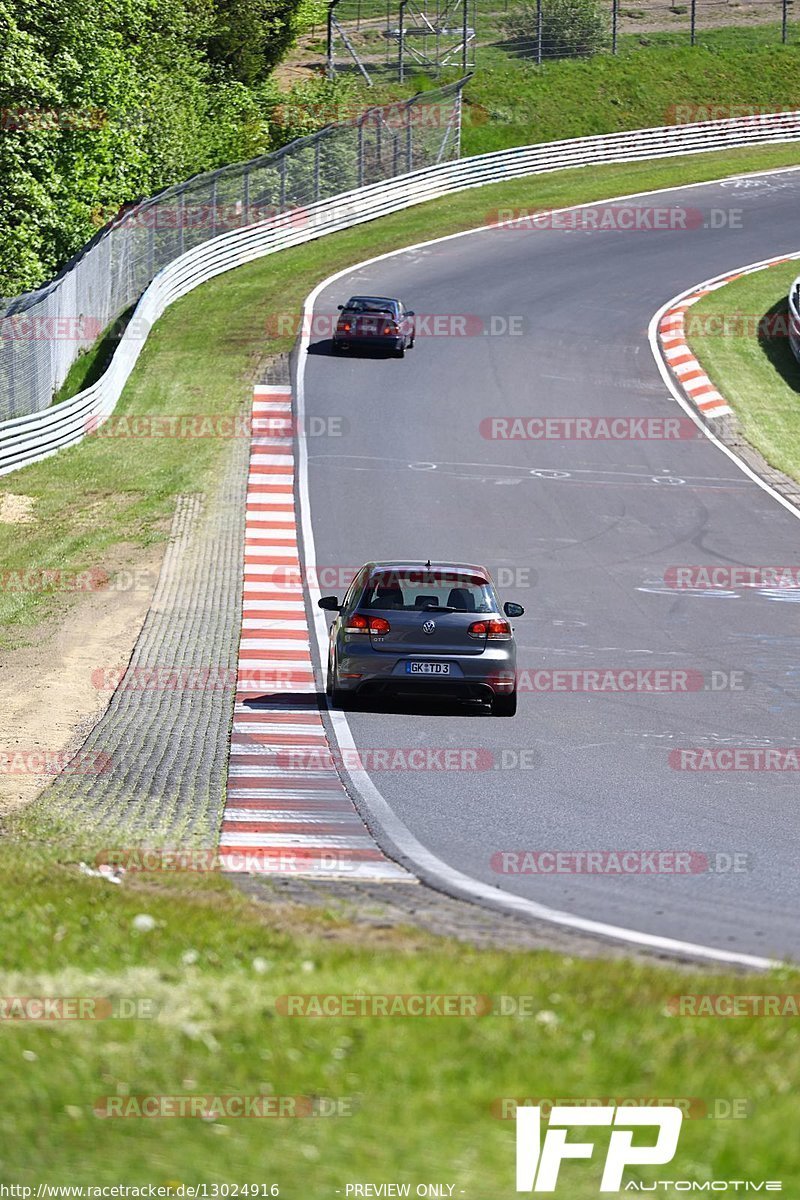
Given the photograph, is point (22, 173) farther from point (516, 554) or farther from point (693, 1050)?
point (693, 1050)

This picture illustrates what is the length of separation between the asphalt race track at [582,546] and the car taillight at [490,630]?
83cm

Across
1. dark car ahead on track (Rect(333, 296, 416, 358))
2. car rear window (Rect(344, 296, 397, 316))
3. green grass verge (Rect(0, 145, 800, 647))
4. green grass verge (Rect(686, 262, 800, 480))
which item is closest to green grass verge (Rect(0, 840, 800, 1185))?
green grass verge (Rect(0, 145, 800, 647))

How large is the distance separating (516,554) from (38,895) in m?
17.0

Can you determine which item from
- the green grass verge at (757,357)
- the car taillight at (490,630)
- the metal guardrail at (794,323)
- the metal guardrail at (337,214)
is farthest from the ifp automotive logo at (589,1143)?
the metal guardrail at (794,323)

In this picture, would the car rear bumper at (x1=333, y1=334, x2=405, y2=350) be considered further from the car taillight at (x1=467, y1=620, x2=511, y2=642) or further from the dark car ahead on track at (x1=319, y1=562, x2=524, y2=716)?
the car taillight at (x1=467, y1=620, x2=511, y2=642)

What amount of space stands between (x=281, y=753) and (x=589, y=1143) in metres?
9.19

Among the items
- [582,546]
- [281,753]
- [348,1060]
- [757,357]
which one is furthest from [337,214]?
[348,1060]

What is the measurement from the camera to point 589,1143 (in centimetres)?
479

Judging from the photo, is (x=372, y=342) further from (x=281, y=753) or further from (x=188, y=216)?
(x=281, y=753)

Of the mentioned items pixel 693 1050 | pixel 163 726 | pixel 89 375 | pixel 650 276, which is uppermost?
pixel 650 276

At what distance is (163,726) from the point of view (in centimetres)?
1494

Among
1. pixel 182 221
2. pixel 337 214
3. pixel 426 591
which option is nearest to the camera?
pixel 426 591

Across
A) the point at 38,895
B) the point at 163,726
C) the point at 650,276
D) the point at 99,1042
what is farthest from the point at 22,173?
the point at 99,1042

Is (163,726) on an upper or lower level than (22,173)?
lower
